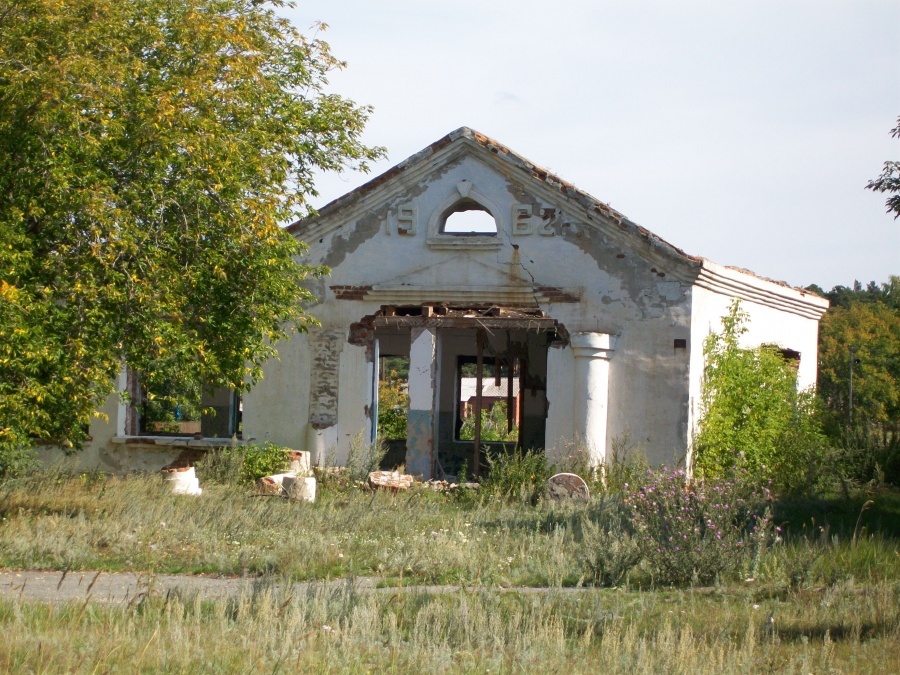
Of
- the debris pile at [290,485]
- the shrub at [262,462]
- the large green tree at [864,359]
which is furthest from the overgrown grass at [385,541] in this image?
the large green tree at [864,359]

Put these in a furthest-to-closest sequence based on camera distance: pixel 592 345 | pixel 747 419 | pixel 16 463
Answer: pixel 747 419, pixel 592 345, pixel 16 463

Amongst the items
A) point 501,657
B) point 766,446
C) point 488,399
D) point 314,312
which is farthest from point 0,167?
point 488,399

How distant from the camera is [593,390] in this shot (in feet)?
50.0

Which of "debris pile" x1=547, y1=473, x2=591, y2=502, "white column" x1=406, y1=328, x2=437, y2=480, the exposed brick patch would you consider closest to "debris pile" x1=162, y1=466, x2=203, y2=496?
"white column" x1=406, y1=328, x2=437, y2=480

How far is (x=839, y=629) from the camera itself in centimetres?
731

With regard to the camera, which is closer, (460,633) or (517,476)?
(460,633)

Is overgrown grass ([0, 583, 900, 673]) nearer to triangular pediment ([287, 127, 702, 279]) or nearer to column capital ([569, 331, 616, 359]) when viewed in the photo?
column capital ([569, 331, 616, 359])

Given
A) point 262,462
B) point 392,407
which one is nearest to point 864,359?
point 392,407

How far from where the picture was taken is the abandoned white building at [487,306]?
50.1ft

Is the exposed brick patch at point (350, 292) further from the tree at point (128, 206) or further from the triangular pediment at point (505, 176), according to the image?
the tree at point (128, 206)

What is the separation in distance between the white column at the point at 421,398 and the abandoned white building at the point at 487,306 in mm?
22

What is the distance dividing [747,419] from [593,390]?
2.82 meters

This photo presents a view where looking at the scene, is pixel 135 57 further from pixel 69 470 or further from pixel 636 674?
pixel 636 674

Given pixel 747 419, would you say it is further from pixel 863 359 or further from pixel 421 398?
pixel 863 359
